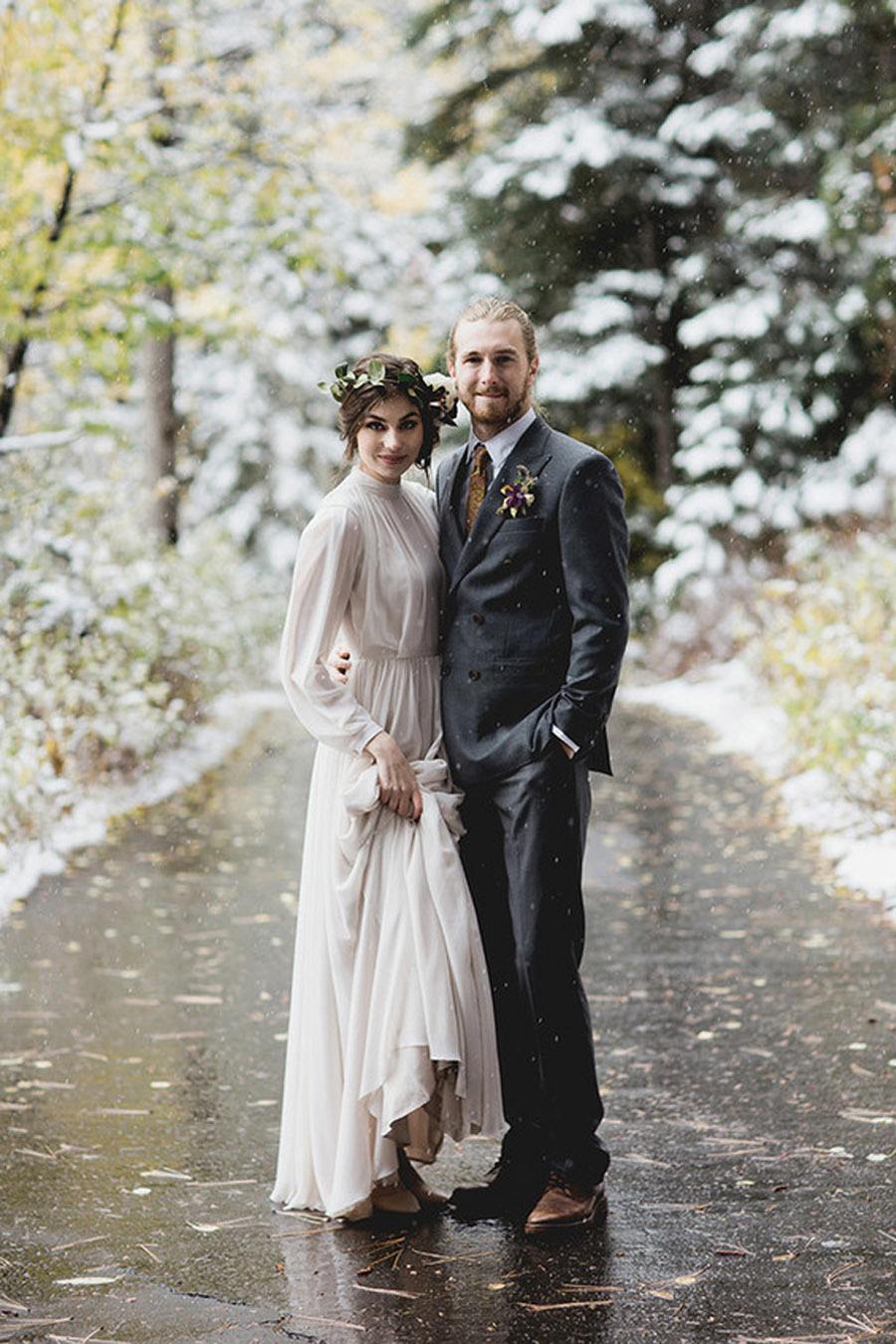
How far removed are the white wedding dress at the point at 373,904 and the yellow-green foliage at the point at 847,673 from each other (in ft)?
16.2

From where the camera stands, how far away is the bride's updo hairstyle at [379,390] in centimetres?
457

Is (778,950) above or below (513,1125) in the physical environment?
above

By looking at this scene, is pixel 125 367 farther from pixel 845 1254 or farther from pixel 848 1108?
pixel 845 1254

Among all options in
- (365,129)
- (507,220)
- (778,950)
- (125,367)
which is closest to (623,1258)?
(778,950)

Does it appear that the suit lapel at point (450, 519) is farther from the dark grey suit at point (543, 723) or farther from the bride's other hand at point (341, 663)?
the bride's other hand at point (341, 663)

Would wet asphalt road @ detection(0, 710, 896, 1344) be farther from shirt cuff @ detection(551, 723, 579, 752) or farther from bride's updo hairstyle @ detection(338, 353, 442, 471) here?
bride's updo hairstyle @ detection(338, 353, 442, 471)

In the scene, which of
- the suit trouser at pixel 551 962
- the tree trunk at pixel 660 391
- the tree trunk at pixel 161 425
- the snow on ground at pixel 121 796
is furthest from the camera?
the tree trunk at pixel 660 391

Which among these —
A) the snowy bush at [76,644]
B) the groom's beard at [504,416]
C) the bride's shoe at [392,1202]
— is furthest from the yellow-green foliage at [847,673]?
the bride's shoe at [392,1202]

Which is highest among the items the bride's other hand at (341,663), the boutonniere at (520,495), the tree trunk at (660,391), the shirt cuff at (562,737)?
the tree trunk at (660,391)

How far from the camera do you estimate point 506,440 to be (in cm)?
466

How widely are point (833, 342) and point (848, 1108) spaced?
15619mm

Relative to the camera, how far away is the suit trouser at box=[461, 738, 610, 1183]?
448 centimetres

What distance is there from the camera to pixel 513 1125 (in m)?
→ 4.68

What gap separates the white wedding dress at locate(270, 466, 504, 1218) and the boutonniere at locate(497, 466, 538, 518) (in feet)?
0.94
